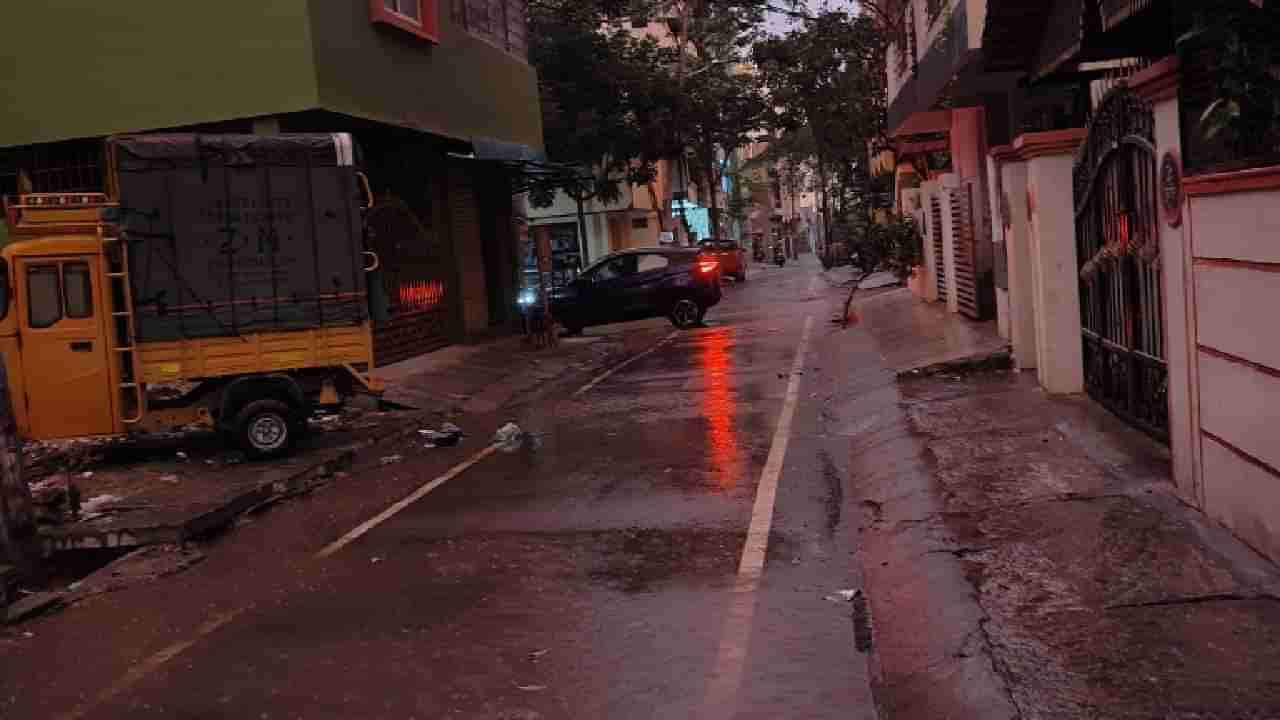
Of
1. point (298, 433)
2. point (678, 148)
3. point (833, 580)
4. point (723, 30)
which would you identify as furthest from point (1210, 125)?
point (723, 30)

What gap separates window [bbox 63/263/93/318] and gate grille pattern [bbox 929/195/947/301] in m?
16.0

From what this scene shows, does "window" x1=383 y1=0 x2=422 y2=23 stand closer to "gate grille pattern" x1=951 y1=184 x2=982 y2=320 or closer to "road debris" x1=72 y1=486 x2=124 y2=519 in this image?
"gate grille pattern" x1=951 y1=184 x2=982 y2=320

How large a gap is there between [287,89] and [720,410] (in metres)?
6.52

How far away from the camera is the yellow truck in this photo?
468 inches

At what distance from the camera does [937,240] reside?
24359 millimetres

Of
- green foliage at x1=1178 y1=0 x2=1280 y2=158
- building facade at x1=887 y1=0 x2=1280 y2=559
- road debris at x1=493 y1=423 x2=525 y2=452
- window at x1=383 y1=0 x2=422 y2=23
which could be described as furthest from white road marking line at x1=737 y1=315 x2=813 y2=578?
window at x1=383 y1=0 x2=422 y2=23

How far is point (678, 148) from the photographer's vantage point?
1650 inches

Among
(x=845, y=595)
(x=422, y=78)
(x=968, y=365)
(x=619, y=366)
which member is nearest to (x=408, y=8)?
(x=422, y=78)

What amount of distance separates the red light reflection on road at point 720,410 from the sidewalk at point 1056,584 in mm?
1144

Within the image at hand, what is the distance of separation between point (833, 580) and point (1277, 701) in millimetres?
2946

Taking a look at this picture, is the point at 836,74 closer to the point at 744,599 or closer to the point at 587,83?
the point at 587,83

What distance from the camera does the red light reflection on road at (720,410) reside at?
10867 millimetres

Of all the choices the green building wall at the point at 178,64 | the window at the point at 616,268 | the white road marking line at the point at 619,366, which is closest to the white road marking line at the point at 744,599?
the white road marking line at the point at 619,366

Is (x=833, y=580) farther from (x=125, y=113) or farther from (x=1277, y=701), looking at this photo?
(x=125, y=113)
